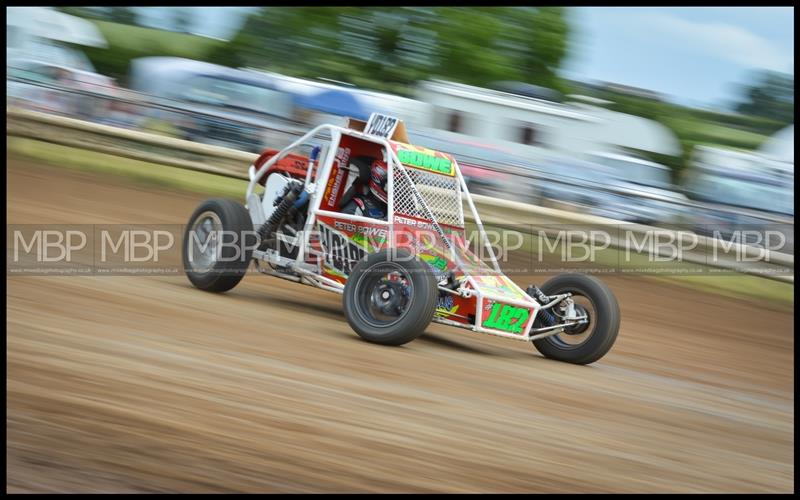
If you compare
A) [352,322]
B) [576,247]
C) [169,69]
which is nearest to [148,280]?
[352,322]

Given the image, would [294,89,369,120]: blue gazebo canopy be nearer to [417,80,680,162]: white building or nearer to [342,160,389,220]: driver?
[417,80,680,162]: white building

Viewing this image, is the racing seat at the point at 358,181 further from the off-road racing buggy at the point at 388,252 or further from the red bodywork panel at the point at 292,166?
the red bodywork panel at the point at 292,166

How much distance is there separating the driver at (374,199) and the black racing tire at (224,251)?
2.68 ft

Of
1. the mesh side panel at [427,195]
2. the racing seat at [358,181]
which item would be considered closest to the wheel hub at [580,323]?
the mesh side panel at [427,195]

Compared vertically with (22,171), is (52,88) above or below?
above

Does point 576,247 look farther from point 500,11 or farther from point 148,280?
point 500,11

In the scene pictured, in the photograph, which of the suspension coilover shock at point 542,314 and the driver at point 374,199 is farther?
the driver at point 374,199

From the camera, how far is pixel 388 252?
22.5ft

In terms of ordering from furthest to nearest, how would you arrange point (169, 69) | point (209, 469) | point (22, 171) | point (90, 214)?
point (169, 69) → point (22, 171) → point (90, 214) → point (209, 469)

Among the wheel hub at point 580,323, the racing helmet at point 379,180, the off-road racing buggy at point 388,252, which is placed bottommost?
the wheel hub at point 580,323

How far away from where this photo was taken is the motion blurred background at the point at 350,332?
168 inches

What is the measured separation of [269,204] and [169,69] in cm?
1325

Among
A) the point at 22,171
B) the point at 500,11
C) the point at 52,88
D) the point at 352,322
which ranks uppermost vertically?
the point at 500,11

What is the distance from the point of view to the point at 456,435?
15.5 feet
